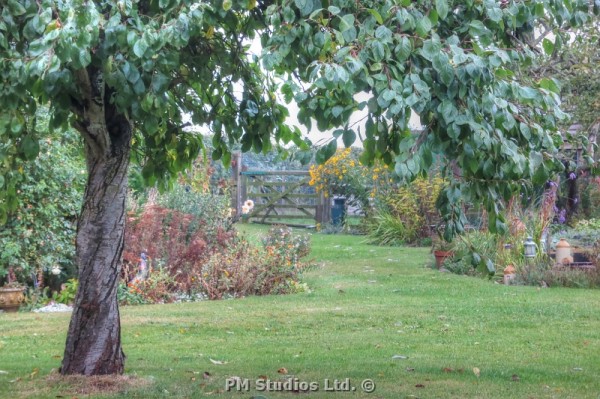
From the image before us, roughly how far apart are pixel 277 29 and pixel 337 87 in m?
0.63

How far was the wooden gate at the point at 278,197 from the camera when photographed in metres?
25.0

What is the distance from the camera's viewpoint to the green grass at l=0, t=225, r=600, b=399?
6344 mm

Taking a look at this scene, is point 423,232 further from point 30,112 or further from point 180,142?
point 30,112

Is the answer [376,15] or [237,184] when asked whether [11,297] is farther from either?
[237,184]

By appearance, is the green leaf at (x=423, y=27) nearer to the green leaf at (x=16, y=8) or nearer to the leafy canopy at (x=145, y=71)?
Answer: the leafy canopy at (x=145, y=71)

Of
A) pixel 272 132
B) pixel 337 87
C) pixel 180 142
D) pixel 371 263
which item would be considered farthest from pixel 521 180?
pixel 371 263

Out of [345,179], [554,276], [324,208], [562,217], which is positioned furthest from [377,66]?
A: [324,208]

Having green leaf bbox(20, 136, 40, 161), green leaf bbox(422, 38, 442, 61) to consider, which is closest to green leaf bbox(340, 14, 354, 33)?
green leaf bbox(422, 38, 442, 61)

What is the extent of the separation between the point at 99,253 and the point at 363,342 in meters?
3.32

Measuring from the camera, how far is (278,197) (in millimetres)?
24906

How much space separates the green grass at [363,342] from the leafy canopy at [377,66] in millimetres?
2219

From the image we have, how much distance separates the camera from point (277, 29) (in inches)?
162

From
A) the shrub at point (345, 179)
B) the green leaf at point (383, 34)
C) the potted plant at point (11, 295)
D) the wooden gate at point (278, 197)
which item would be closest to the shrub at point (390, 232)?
the shrub at point (345, 179)

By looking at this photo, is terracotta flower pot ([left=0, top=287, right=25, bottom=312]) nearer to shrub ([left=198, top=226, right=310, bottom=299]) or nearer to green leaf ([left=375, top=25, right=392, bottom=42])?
shrub ([left=198, top=226, right=310, bottom=299])
